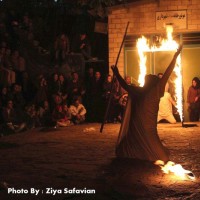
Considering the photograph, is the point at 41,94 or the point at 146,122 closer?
the point at 146,122

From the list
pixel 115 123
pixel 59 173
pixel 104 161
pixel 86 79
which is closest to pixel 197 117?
pixel 115 123

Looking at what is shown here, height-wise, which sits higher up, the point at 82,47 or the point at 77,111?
the point at 82,47

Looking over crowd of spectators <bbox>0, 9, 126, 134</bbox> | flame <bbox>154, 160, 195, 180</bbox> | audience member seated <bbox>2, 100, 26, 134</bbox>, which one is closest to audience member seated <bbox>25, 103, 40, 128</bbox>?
crowd of spectators <bbox>0, 9, 126, 134</bbox>

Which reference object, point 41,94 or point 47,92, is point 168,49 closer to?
point 47,92

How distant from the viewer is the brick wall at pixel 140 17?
16.9 metres

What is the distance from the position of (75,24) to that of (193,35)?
6302 mm

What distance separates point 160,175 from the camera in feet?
26.2

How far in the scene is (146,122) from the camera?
8875 millimetres

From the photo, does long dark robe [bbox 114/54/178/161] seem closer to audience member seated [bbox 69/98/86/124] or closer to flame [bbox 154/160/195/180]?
flame [bbox 154/160/195/180]

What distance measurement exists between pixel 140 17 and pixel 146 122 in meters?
9.36

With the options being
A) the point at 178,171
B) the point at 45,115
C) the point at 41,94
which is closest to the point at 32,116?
the point at 45,115

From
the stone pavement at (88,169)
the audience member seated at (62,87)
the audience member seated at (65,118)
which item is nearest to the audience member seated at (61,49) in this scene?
the audience member seated at (62,87)

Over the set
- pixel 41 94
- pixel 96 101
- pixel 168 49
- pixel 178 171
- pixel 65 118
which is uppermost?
pixel 168 49

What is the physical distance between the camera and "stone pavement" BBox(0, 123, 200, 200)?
6871 millimetres
